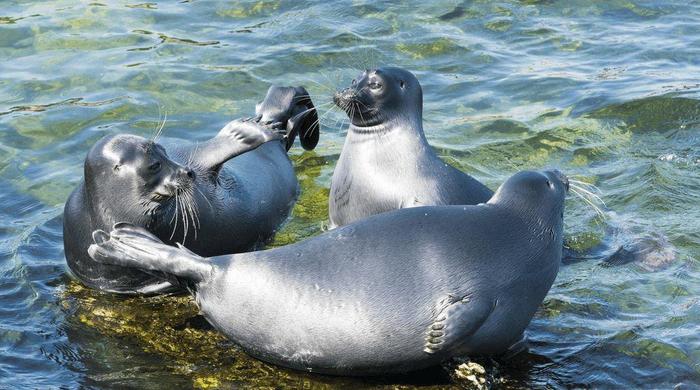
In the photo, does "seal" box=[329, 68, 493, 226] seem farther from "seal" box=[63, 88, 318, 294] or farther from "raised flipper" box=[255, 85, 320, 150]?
"raised flipper" box=[255, 85, 320, 150]

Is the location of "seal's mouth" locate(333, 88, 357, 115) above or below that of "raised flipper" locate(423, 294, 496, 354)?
above

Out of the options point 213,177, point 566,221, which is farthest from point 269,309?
point 566,221

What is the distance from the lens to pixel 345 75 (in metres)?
11.1

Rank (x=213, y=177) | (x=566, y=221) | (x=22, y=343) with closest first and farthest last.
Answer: (x=22, y=343)
(x=213, y=177)
(x=566, y=221)

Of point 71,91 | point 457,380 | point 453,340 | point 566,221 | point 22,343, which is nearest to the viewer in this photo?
point 453,340

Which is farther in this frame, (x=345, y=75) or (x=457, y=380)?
(x=345, y=75)

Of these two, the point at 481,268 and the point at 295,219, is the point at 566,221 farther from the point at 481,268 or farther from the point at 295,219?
the point at 481,268

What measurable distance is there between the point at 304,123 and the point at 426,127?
156 centimetres

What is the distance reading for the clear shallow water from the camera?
6.13 m

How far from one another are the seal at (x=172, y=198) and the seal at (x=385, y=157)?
626 millimetres

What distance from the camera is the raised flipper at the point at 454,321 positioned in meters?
5.43

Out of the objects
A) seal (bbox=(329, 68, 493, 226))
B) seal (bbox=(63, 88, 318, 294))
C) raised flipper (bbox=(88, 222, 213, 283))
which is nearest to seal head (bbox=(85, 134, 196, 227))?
seal (bbox=(63, 88, 318, 294))

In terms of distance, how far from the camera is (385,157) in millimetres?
7664

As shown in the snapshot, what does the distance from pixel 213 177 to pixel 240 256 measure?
5.40 feet
